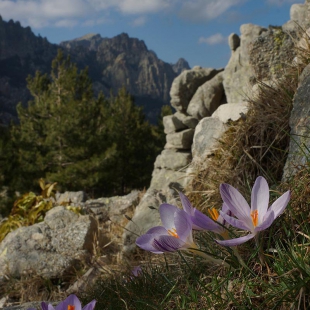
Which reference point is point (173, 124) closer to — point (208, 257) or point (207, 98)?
point (207, 98)

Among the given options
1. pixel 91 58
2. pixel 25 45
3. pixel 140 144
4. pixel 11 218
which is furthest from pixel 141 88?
pixel 11 218

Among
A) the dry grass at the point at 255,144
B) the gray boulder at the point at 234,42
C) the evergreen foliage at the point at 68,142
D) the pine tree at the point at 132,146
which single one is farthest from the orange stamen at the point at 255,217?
the pine tree at the point at 132,146

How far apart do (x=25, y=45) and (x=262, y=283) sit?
16193 cm

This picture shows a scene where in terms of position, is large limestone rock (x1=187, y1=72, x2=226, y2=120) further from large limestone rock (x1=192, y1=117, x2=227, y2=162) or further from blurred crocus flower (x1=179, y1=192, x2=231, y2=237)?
blurred crocus flower (x1=179, y1=192, x2=231, y2=237)

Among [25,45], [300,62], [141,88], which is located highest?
[25,45]

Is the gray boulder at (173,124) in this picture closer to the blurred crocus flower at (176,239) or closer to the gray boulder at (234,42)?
the gray boulder at (234,42)

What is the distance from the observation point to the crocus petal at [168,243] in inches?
39.6

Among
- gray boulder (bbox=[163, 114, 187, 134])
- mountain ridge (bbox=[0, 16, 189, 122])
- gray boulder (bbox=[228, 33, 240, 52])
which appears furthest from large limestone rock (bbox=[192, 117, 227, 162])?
mountain ridge (bbox=[0, 16, 189, 122])

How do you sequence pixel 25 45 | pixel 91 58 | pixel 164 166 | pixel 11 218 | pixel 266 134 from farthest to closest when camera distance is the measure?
pixel 91 58, pixel 25 45, pixel 164 166, pixel 11 218, pixel 266 134

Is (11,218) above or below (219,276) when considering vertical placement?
below

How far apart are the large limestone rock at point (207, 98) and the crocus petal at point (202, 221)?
9.92 metres

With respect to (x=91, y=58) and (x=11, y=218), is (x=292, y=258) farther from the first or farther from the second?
(x=91, y=58)

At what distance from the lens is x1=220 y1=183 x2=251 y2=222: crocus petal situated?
39.1 inches

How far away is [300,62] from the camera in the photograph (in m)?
2.51
